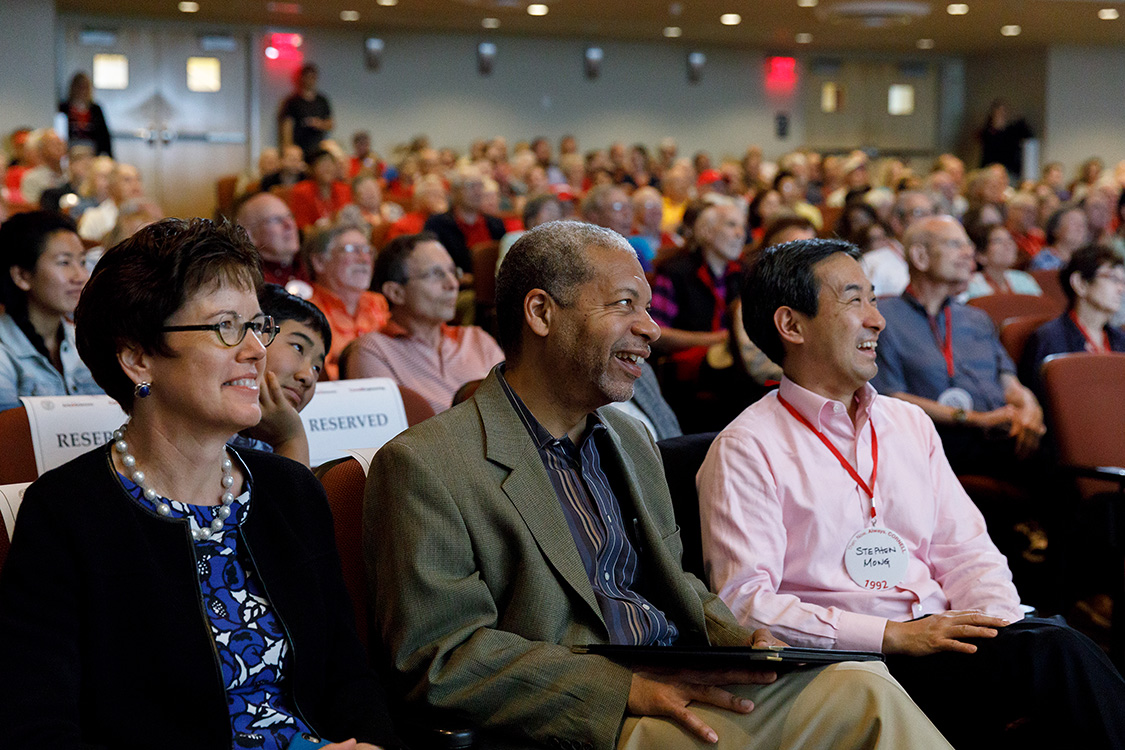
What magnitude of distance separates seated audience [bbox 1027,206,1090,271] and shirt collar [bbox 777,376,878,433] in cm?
571

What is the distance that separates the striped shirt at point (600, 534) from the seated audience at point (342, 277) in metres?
2.71

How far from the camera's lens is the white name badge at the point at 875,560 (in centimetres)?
212

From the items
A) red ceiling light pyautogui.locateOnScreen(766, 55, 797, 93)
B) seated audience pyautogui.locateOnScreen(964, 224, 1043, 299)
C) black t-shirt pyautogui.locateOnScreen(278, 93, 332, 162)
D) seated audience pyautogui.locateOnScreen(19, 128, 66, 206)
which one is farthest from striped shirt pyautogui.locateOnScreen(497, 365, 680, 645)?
red ceiling light pyautogui.locateOnScreen(766, 55, 797, 93)

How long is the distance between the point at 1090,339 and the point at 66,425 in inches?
138

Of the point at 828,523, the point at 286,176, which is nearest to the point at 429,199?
the point at 286,176

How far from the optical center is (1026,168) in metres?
15.0

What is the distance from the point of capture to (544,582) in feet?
5.61

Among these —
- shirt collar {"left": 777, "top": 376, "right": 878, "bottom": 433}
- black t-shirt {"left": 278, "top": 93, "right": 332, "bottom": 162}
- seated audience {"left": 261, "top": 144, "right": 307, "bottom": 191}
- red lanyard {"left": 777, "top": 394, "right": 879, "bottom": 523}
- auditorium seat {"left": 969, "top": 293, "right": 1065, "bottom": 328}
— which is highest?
black t-shirt {"left": 278, "top": 93, "right": 332, "bottom": 162}

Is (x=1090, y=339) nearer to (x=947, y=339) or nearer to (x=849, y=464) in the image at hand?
(x=947, y=339)

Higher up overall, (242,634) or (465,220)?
(465,220)

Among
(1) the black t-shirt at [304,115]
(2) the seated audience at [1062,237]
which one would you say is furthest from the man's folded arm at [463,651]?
(1) the black t-shirt at [304,115]

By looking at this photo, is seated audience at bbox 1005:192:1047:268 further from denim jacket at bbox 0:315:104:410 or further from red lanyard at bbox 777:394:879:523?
denim jacket at bbox 0:315:104:410

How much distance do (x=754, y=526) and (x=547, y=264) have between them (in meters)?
0.62

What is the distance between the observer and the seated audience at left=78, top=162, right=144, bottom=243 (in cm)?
782
